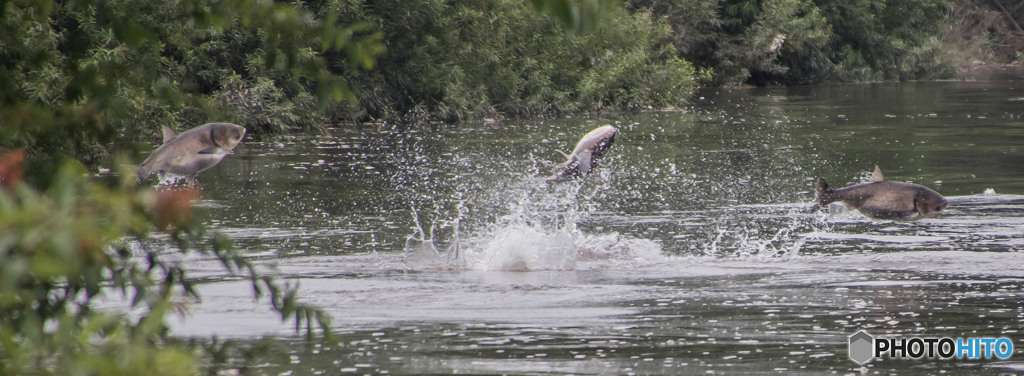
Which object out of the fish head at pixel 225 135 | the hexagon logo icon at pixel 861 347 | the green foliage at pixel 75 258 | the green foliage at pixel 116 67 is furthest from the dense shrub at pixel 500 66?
the green foliage at pixel 75 258

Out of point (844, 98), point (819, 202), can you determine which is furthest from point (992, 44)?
point (819, 202)

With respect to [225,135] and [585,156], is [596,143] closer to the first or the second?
[585,156]

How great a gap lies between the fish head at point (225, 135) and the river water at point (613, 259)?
88 cm

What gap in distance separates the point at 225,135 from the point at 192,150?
0.29 meters

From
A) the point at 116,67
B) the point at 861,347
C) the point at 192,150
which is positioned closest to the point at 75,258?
the point at 116,67

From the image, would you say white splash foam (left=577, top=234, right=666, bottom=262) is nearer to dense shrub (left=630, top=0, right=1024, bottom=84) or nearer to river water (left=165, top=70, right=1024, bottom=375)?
river water (left=165, top=70, right=1024, bottom=375)

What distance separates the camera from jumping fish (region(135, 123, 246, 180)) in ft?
31.2

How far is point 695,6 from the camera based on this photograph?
38.5m

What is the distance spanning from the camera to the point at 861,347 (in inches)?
255

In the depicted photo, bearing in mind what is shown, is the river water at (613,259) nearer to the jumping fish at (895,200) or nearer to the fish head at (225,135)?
the jumping fish at (895,200)

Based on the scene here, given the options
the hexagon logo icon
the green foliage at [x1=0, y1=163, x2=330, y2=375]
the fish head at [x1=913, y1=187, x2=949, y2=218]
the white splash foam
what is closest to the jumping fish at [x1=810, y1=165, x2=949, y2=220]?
the fish head at [x1=913, y1=187, x2=949, y2=218]

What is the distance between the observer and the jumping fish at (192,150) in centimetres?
950

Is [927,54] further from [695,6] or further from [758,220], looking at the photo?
[758,220]

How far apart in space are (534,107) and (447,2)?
10.9 ft
